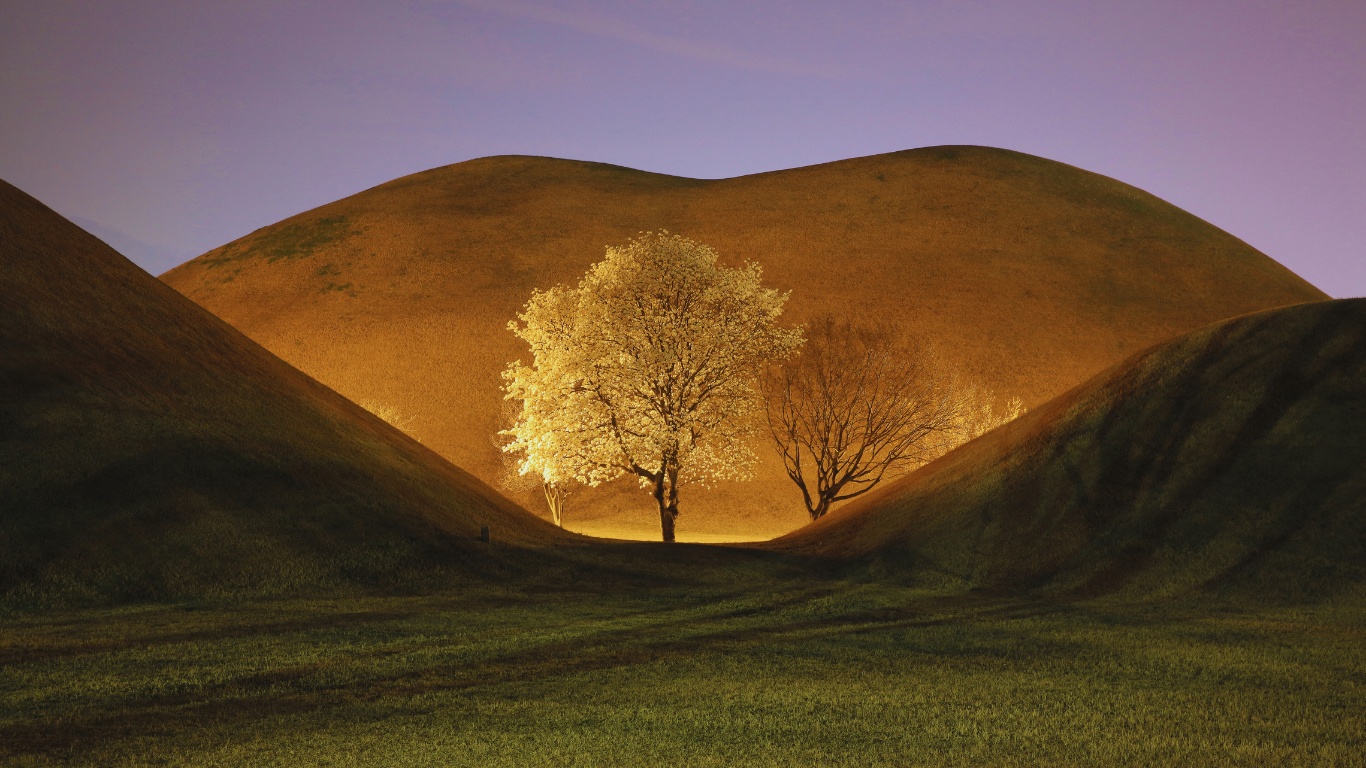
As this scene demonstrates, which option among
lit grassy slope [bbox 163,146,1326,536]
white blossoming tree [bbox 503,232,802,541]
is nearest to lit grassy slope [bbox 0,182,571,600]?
white blossoming tree [bbox 503,232,802,541]

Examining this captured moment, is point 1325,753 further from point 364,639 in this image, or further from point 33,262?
point 33,262

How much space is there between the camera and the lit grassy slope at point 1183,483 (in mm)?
25875

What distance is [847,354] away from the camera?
57.2 metres

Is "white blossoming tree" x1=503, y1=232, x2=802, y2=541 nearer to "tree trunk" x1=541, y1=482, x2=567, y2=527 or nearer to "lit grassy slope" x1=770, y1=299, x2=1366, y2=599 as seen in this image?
"lit grassy slope" x1=770, y1=299, x2=1366, y2=599

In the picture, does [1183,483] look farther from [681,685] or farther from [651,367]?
[651,367]

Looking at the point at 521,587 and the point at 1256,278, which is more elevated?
the point at 1256,278

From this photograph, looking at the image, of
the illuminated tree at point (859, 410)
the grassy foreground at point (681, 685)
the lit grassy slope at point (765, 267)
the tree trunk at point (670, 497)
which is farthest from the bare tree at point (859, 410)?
the grassy foreground at point (681, 685)

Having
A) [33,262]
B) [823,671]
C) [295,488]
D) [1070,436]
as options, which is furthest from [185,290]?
[823,671]

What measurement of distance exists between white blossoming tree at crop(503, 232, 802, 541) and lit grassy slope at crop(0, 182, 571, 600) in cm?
714

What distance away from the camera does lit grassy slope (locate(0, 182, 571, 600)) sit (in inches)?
1008

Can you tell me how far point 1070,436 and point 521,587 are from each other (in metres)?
18.6

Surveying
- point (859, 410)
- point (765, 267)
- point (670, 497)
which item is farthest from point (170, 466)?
point (765, 267)

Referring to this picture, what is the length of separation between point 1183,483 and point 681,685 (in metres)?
19.6

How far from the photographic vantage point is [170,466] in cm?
2928
